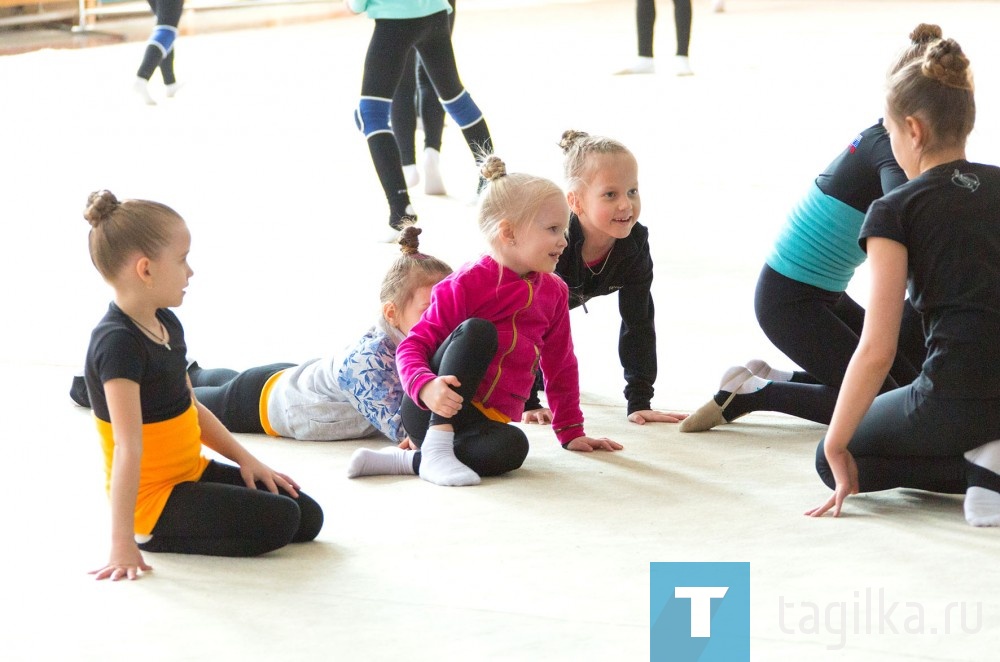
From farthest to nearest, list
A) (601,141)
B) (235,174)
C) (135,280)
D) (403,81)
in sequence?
(235,174), (403,81), (601,141), (135,280)

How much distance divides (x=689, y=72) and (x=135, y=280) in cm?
618

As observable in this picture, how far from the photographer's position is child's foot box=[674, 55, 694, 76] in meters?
7.62

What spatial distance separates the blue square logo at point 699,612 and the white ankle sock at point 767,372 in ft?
2.73

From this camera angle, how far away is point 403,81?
195 inches

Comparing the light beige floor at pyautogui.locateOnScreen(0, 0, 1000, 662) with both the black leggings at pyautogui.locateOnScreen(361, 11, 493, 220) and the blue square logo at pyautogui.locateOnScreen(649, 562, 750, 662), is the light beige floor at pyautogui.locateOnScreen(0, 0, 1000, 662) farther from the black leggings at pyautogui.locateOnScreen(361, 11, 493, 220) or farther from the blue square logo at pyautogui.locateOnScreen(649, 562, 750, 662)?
the black leggings at pyautogui.locateOnScreen(361, 11, 493, 220)

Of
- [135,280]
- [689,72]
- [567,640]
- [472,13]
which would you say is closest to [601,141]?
[135,280]

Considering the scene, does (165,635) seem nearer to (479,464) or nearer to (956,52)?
(479,464)

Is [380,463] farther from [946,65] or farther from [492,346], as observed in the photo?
[946,65]

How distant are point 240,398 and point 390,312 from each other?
1.24 feet

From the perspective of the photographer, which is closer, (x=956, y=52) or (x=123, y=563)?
(x=123, y=563)

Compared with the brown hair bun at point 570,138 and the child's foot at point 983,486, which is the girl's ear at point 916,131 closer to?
the child's foot at point 983,486

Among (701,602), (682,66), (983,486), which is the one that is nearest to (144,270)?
(701,602)

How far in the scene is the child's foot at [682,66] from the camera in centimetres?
762

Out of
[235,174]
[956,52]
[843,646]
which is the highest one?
[956,52]
